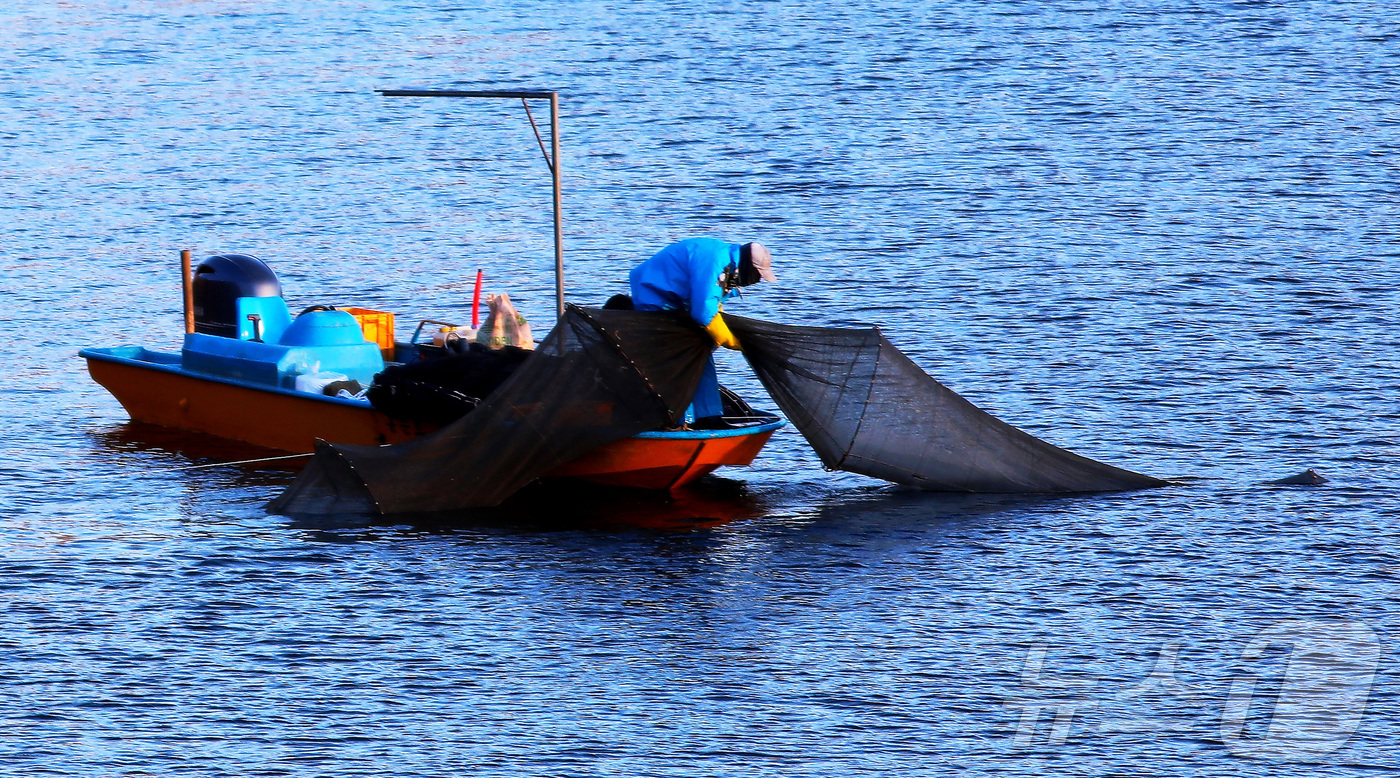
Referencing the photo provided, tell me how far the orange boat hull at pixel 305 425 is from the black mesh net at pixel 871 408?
55cm

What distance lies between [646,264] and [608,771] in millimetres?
5641

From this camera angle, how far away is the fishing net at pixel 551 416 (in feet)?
48.4

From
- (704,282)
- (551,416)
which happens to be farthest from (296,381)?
(704,282)

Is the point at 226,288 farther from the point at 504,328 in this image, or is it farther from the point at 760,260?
the point at 760,260

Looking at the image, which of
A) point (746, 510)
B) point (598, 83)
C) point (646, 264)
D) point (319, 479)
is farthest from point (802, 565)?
point (598, 83)

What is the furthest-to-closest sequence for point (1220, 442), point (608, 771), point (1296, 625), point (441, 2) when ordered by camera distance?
point (441, 2), point (1220, 442), point (1296, 625), point (608, 771)

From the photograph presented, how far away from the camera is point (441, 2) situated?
4766 cm

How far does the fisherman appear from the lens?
1476 centimetres

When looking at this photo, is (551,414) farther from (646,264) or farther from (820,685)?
(820,685)

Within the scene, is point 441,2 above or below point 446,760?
above

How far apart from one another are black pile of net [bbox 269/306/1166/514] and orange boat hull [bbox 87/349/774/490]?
1.00 feet

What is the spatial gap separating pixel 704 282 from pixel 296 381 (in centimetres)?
410

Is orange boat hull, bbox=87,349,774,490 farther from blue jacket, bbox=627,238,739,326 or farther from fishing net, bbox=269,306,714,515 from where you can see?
blue jacket, bbox=627,238,739,326

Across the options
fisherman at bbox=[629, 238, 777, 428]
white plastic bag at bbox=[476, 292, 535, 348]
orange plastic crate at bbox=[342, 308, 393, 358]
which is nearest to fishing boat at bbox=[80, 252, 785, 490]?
orange plastic crate at bbox=[342, 308, 393, 358]
